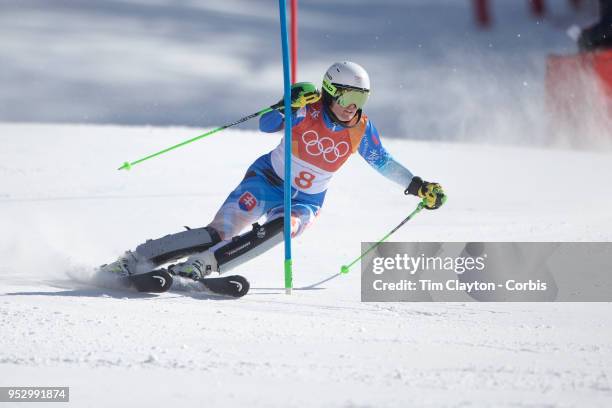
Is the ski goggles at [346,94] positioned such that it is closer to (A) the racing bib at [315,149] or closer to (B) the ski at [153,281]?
(A) the racing bib at [315,149]

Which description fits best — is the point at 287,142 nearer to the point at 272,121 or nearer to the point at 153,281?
the point at 272,121

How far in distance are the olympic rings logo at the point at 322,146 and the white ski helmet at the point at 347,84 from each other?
18 cm

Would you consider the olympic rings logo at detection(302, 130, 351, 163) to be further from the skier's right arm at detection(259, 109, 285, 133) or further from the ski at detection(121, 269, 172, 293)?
the ski at detection(121, 269, 172, 293)

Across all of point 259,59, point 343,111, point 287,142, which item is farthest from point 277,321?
point 259,59

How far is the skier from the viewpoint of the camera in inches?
161

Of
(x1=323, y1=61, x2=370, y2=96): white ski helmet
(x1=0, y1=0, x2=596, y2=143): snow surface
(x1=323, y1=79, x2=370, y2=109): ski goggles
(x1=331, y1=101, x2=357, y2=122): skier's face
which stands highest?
(x1=0, y1=0, x2=596, y2=143): snow surface

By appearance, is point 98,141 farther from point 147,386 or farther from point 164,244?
point 147,386

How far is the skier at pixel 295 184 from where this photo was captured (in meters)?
4.09

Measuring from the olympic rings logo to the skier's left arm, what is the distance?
0.13m

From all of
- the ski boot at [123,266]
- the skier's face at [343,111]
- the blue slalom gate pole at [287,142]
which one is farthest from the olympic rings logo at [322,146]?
the ski boot at [123,266]

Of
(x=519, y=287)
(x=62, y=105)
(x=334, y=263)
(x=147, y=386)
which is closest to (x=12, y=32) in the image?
(x=62, y=105)

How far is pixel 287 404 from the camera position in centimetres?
255

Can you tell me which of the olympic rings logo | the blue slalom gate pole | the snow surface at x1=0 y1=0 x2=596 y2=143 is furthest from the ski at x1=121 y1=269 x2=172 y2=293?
the snow surface at x1=0 y1=0 x2=596 y2=143

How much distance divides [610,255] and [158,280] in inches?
90.5
